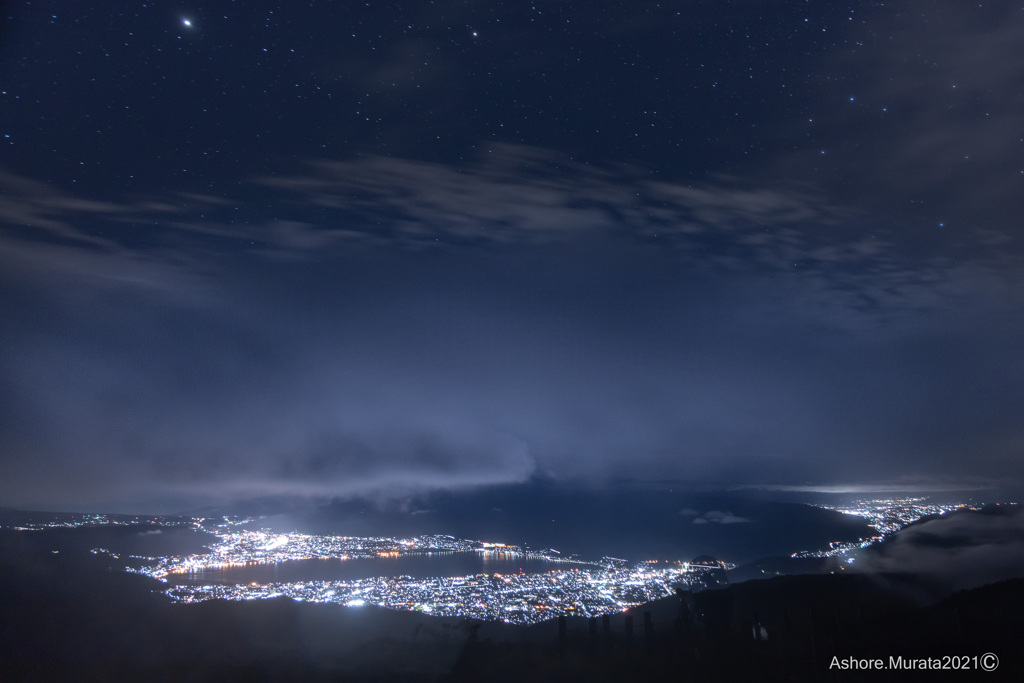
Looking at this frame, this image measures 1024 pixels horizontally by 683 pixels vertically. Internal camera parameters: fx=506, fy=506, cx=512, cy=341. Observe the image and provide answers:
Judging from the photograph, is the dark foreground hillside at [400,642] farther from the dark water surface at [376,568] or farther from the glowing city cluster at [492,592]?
the dark water surface at [376,568]

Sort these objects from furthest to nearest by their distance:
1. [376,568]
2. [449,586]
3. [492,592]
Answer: [376,568] → [449,586] → [492,592]

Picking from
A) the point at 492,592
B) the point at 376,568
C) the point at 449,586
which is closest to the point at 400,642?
the point at 492,592

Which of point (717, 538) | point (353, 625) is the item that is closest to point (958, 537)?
point (353, 625)

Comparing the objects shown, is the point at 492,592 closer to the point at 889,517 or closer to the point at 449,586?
the point at 449,586

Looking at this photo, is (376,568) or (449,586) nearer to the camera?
(449,586)

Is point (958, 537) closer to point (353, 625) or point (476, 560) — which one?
point (353, 625)

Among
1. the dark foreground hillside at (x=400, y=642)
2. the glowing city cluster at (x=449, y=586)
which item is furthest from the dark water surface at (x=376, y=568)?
the dark foreground hillside at (x=400, y=642)
